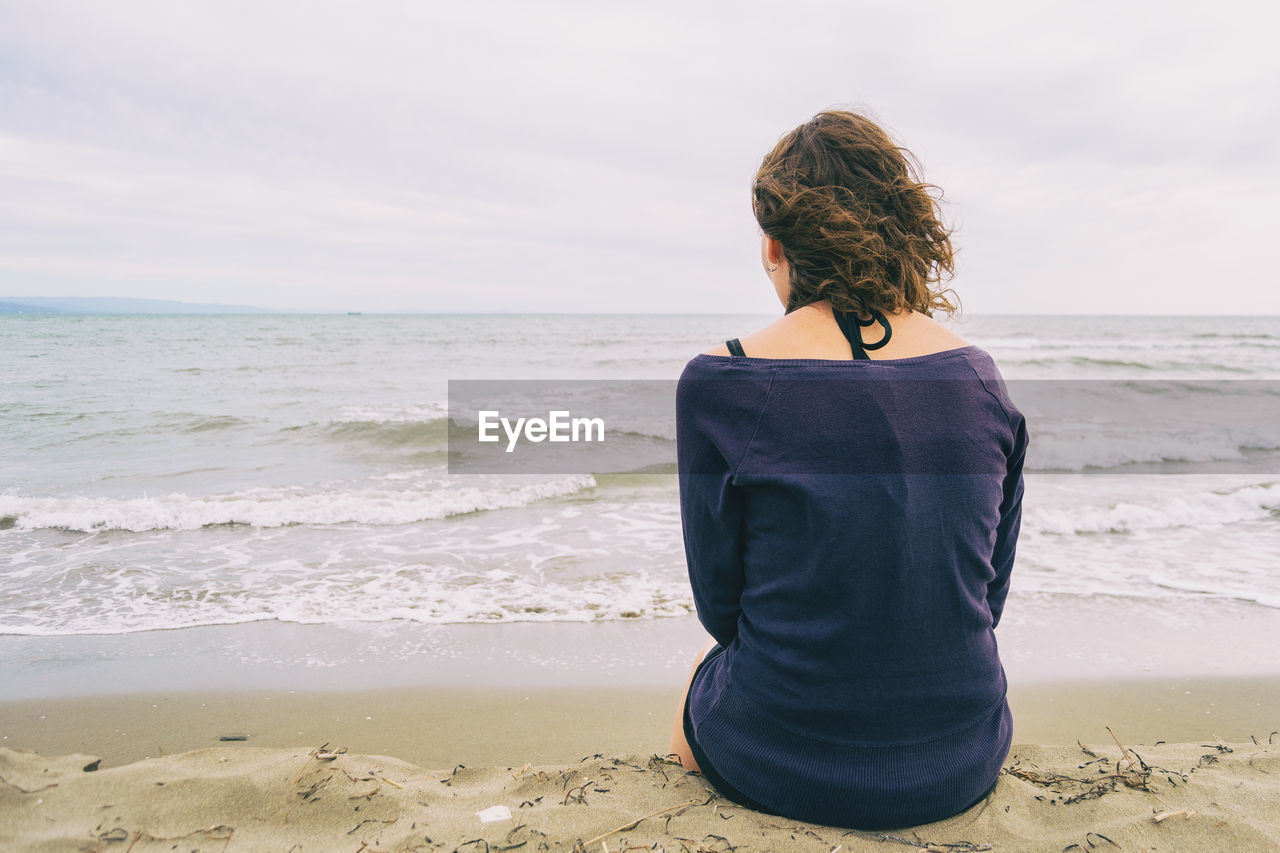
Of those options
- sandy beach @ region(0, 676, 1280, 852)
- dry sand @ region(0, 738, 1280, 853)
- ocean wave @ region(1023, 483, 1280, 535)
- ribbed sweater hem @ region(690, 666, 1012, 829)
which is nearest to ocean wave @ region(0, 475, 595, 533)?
sandy beach @ region(0, 676, 1280, 852)

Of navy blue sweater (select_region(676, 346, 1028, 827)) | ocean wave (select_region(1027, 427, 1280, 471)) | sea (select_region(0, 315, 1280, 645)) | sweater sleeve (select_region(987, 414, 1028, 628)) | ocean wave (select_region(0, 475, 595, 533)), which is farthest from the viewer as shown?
ocean wave (select_region(1027, 427, 1280, 471))

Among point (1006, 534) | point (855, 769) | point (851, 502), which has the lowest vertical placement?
point (855, 769)

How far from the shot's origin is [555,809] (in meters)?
2.04

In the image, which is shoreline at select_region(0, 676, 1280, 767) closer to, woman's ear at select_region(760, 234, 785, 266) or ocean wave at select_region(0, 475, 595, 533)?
woman's ear at select_region(760, 234, 785, 266)

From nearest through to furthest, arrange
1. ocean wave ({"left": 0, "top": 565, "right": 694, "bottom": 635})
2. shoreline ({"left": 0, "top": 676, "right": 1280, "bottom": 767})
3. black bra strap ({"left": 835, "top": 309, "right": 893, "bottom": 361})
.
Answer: black bra strap ({"left": 835, "top": 309, "right": 893, "bottom": 361}) → shoreline ({"left": 0, "top": 676, "right": 1280, "bottom": 767}) → ocean wave ({"left": 0, "top": 565, "right": 694, "bottom": 635})

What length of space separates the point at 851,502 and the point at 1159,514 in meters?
7.00

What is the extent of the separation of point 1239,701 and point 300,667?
4.54 meters

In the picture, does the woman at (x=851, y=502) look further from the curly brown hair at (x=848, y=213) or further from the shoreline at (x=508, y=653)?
the shoreline at (x=508, y=653)

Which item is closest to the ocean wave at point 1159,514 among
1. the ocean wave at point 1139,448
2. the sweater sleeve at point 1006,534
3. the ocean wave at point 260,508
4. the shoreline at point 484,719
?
the ocean wave at point 1139,448

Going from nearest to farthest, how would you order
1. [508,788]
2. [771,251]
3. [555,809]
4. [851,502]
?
[851,502], [771,251], [555,809], [508,788]

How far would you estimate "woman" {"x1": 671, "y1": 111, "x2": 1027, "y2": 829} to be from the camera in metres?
1.42

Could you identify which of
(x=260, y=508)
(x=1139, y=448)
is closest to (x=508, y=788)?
(x=260, y=508)

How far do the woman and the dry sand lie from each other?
211mm

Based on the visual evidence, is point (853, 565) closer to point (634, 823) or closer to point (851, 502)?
point (851, 502)
